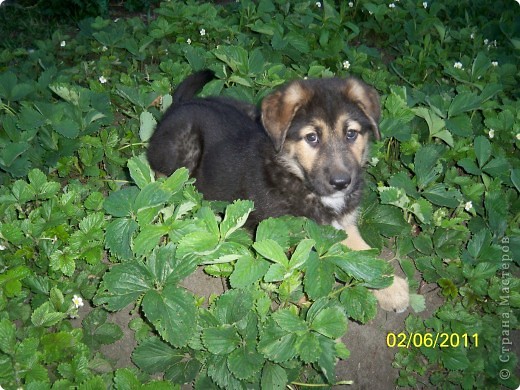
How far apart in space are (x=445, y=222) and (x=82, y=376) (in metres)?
2.82

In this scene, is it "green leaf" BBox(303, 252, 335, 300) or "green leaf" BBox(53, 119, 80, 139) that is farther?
"green leaf" BBox(53, 119, 80, 139)

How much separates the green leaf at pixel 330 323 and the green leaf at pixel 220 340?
47cm

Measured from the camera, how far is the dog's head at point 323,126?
11.4ft

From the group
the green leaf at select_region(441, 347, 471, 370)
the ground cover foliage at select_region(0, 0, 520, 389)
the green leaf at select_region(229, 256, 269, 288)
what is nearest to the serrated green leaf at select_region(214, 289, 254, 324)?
the ground cover foliage at select_region(0, 0, 520, 389)

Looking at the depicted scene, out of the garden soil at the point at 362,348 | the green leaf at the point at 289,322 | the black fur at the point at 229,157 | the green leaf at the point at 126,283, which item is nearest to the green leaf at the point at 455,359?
the garden soil at the point at 362,348

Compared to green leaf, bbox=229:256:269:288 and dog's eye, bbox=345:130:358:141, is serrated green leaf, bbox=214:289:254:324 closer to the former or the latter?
green leaf, bbox=229:256:269:288

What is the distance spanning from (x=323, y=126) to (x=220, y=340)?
5.33 ft

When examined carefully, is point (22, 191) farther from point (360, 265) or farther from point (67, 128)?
point (360, 265)

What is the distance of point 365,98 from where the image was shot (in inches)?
142

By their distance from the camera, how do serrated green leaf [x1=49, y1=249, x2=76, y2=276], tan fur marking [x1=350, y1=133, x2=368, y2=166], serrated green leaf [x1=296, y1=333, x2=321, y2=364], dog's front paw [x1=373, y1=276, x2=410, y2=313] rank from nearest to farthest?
serrated green leaf [x1=296, y1=333, x2=321, y2=364]
serrated green leaf [x1=49, y1=249, x2=76, y2=276]
dog's front paw [x1=373, y1=276, x2=410, y2=313]
tan fur marking [x1=350, y1=133, x2=368, y2=166]

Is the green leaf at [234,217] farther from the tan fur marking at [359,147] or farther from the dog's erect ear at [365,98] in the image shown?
the dog's erect ear at [365,98]

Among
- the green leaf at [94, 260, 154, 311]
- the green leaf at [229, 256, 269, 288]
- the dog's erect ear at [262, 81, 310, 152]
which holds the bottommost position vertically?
the green leaf at [94, 260, 154, 311]

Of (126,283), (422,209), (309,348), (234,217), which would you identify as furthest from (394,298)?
(126,283)

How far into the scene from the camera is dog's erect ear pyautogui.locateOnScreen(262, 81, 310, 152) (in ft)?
11.3
